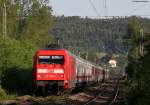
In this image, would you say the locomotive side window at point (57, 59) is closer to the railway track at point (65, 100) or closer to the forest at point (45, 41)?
the railway track at point (65, 100)

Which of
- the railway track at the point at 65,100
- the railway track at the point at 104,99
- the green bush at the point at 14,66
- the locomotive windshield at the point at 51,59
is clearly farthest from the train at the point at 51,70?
the green bush at the point at 14,66

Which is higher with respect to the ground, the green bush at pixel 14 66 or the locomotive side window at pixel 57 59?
the locomotive side window at pixel 57 59

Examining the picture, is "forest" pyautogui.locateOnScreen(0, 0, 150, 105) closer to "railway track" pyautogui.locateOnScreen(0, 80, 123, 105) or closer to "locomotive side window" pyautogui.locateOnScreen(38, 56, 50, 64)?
"railway track" pyautogui.locateOnScreen(0, 80, 123, 105)

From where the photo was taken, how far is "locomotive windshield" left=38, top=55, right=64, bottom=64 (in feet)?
118

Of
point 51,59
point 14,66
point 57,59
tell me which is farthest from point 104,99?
point 14,66

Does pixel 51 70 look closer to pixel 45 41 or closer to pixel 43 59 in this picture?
pixel 43 59

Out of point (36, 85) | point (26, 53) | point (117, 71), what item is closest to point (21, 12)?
point (26, 53)

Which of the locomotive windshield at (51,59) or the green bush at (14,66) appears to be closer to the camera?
the locomotive windshield at (51,59)

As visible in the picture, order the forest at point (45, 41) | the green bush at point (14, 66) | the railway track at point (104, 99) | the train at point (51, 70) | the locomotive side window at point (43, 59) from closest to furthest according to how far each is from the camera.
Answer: the railway track at point (104, 99) < the forest at point (45, 41) < the train at point (51, 70) < the locomotive side window at point (43, 59) < the green bush at point (14, 66)

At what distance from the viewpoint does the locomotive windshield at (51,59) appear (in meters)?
36.0

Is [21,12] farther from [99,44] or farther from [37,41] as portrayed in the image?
[99,44]

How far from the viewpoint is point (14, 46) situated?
46188 millimetres

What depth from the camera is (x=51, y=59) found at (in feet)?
118

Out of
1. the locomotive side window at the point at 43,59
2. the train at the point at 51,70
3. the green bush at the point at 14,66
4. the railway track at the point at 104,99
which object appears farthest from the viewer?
the green bush at the point at 14,66
